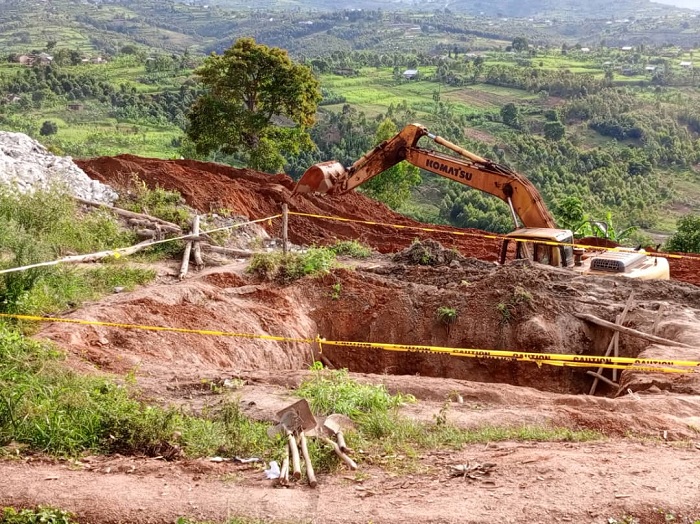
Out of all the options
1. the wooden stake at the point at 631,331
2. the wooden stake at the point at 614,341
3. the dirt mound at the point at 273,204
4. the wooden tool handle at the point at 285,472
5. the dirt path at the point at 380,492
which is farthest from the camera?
the dirt mound at the point at 273,204

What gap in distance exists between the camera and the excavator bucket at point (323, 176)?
56.7 ft

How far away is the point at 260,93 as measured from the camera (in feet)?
83.3

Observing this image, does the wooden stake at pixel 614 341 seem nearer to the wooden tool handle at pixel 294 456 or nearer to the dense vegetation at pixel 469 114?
the wooden tool handle at pixel 294 456

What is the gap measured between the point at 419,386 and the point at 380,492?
117 inches

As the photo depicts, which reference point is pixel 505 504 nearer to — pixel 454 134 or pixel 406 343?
pixel 406 343

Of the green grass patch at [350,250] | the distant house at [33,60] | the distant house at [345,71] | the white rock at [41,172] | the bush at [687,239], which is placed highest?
the distant house at [33,60]

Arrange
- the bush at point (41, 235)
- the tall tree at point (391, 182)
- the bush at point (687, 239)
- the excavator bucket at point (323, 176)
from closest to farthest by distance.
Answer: the bush at point (41, 235)
the excavator bucket at point (323, 176)
the bush at point (687, 239)
the tall tree at point (391, 182)

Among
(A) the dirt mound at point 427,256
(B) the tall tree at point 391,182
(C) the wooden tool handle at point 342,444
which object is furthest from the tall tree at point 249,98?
(C) the wooden tool handle at point 342,444

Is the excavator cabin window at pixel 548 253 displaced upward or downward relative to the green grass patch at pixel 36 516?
upward

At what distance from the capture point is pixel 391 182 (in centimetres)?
2795

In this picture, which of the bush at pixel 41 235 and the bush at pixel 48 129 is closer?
the bush at pixel 41 235

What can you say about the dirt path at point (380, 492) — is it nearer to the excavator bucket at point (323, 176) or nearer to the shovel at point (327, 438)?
the shovel at point (327, 438)

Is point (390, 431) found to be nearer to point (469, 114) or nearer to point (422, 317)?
point (422, 317)

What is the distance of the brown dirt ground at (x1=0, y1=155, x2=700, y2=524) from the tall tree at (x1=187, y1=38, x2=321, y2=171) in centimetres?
690
